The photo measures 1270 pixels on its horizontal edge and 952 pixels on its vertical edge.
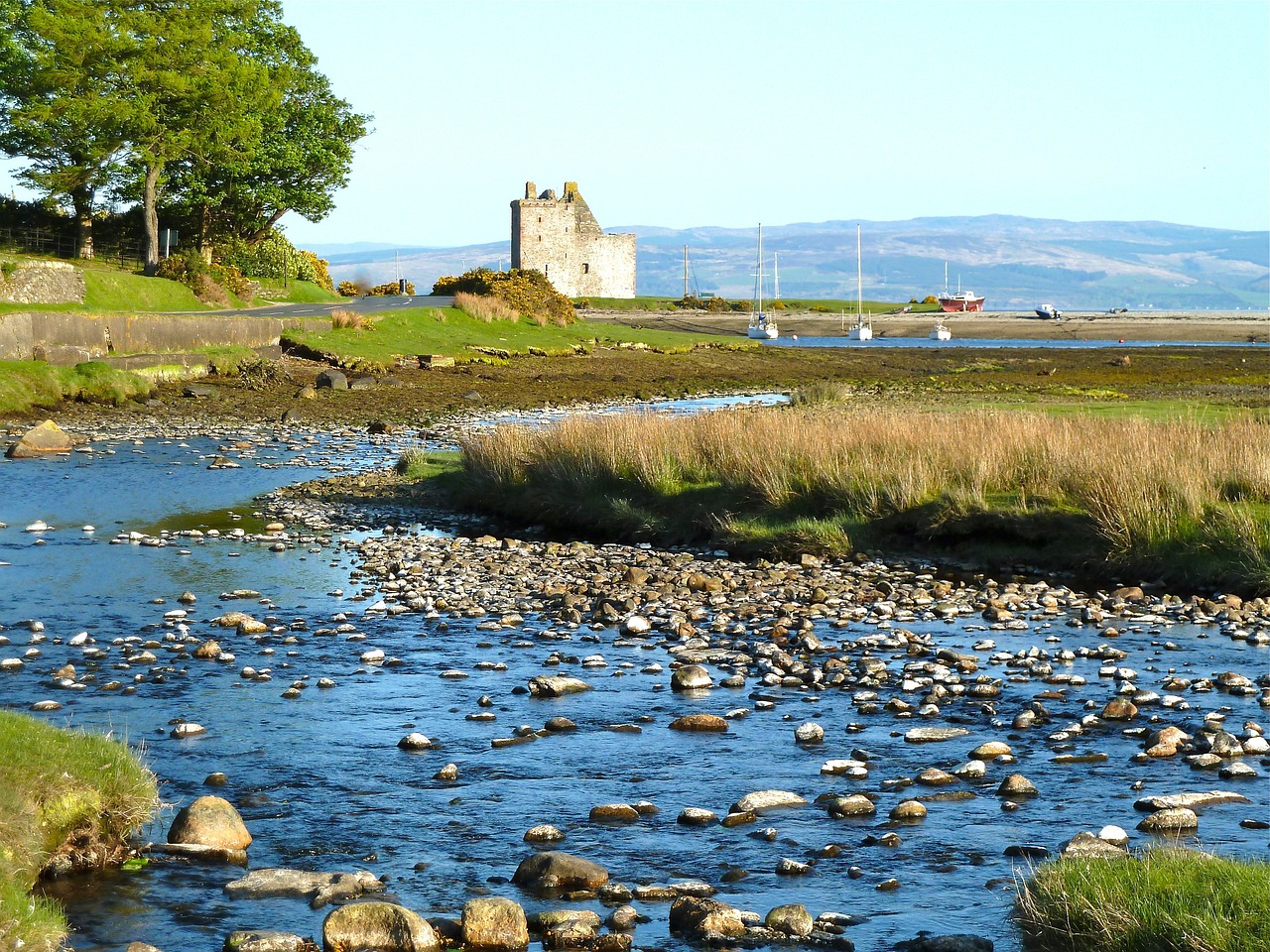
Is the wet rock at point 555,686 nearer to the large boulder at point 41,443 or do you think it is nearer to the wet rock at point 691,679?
the wet rock at point 691,679

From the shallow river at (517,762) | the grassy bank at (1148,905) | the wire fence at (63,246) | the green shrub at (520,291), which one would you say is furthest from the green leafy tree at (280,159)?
the grassy bank at (1148,905)

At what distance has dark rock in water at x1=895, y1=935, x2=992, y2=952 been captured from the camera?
7223 mm

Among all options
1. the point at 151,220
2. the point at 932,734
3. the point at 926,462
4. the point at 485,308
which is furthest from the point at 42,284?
the point at 932,734

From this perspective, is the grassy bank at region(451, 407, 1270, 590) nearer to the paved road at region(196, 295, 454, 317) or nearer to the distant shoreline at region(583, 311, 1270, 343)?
the paved road at region(196, 295, 454, 317)

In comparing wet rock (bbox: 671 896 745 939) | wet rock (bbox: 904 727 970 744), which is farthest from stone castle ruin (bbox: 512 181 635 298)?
wet rock (bbox: 671 896 745 939)

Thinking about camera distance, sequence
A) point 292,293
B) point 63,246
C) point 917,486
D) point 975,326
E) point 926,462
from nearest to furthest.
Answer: point 917,486
point 926,462
point 63,246
point 292,293
point 975,326

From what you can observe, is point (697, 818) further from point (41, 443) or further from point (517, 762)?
point (41, 443)

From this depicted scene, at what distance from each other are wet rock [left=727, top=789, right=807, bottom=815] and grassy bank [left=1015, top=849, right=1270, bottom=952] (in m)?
2.67

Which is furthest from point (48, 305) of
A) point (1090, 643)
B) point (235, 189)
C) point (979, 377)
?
point (1090, 643)

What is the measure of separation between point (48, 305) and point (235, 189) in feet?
87.3

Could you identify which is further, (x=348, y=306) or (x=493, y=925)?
(x=348, y=306)

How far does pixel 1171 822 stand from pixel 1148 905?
2.76m

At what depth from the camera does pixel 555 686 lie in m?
12.7

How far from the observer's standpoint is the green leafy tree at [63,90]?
60.8 meters
